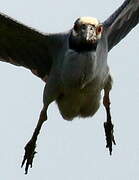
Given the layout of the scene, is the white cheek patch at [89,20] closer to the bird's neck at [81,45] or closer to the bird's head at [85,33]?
the bird's head at [85,33]

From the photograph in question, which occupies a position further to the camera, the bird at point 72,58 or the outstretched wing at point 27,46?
the outstretched wing at point 27,46

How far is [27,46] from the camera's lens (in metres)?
22.3

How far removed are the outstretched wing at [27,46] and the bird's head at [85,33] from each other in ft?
2.37

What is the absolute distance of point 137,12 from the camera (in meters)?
22.3

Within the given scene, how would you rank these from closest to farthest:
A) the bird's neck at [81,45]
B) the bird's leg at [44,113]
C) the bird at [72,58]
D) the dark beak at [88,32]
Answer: the dark beak at [88,32], the bird's neck at [81,45], the bird at [72,58], the bird's leg at [44,113]

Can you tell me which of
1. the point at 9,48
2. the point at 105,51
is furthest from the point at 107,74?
the point at 9,48

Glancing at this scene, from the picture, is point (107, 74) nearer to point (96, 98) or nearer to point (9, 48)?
point (96, 98)

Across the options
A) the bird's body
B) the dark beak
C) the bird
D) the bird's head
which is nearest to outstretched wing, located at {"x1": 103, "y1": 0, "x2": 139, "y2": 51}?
the bird

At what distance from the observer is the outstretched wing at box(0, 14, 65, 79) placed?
858 inches

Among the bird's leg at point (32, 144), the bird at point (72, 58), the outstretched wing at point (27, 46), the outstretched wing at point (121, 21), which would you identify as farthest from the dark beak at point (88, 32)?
the bird's leg at point (32, 144)

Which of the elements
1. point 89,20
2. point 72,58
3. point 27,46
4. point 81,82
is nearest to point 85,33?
point 89,20

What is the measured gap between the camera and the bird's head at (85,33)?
20.5m

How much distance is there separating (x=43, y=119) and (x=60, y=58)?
3.44 ft

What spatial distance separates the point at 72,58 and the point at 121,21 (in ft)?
4.78
